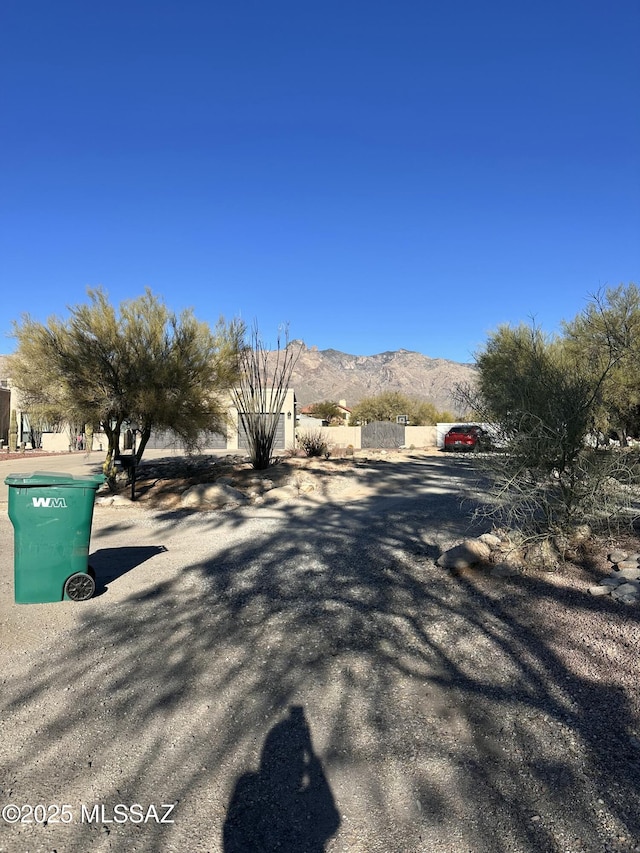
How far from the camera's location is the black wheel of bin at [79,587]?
19.3 feet

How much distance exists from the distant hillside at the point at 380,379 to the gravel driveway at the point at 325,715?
383ft

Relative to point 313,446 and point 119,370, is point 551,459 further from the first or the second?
point 313,446

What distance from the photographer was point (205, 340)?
50.8 ft

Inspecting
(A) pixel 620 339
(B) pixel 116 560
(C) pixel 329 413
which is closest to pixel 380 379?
(C) pixel 329 413

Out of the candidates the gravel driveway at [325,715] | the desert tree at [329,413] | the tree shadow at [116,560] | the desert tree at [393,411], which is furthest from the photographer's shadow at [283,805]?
the desert tree at [329,413]

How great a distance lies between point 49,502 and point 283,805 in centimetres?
397

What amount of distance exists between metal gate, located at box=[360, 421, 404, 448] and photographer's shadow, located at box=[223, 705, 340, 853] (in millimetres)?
38965

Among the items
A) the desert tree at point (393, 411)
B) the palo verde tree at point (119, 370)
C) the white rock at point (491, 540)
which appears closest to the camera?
the white rock at point (491, 540)

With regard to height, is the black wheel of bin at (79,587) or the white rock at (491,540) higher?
the white rock at (491,540)

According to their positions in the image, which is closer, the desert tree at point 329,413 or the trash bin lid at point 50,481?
the trash bin lid at point 50,481

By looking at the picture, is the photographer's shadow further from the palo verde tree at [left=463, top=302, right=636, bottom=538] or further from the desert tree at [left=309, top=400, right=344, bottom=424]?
the desert tree at [left=309, top=400, right=344, bottom=424]

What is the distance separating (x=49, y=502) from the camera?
19.0ft

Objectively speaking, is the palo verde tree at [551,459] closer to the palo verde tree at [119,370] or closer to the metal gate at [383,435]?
the palo verde tree at [119,370]

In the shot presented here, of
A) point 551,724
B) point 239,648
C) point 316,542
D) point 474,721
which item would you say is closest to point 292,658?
point 239,648
